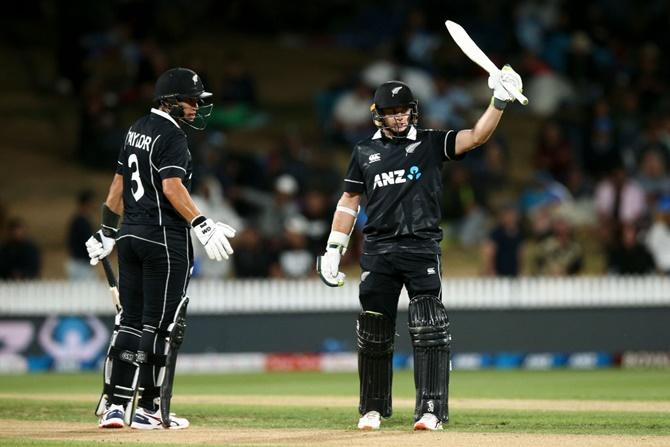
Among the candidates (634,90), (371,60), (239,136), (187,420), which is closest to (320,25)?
(371,60)

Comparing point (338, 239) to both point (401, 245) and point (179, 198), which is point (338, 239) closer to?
point (401, 245)

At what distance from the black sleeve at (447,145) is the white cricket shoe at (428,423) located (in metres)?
1.68

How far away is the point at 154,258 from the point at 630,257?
35.5 ft

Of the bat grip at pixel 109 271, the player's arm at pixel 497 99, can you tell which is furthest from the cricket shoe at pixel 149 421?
the player's arm at pixel 497 99

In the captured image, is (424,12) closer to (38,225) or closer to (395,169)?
(38,225)

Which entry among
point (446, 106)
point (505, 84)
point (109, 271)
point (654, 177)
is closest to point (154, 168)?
point (109, 271)

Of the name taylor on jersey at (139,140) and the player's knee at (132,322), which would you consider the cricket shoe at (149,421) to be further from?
the name taylor on jersey at (139,140)

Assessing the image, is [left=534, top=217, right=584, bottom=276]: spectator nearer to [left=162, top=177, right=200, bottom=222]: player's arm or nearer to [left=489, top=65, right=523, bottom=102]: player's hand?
[left=489, top=65, right=523, bottom=102]: player's hand

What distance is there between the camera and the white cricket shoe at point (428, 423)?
8703mm

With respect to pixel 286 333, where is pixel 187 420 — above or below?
below

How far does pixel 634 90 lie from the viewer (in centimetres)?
2341

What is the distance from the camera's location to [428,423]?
870 cm

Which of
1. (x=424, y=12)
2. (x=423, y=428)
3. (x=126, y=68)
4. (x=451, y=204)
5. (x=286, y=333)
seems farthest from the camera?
(x=424, y=12)

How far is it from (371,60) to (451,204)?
6.59 meters
